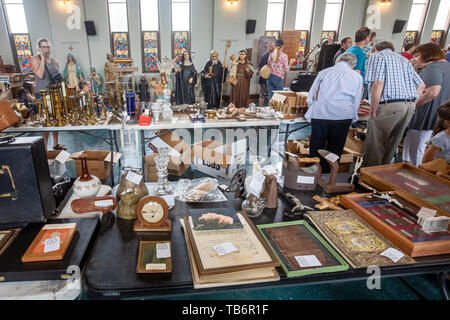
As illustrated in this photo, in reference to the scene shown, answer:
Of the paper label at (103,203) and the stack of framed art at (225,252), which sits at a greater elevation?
the paper label at (103,203)

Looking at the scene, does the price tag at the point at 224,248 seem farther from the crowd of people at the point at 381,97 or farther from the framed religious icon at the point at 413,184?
the crowd of people at the point at 381,97

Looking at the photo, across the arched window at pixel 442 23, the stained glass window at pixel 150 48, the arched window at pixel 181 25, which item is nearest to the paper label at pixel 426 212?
the arched window at pixel 181 25

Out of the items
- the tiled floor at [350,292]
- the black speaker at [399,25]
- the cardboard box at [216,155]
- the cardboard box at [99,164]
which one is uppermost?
the black speaker at [399,25]

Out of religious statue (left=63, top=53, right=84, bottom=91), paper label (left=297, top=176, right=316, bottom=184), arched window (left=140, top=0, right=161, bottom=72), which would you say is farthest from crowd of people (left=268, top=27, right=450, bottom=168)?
religious statue (left=63, top=53, right=84, bottom=91)

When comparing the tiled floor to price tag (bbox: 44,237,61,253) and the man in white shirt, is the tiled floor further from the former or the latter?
the man in white shirt

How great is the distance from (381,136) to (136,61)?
749 centimetres

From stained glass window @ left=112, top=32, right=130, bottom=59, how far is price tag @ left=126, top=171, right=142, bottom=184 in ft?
26.8

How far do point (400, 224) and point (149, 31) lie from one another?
8793mm

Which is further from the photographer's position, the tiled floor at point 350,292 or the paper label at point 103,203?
the tiled floor at point 350,292

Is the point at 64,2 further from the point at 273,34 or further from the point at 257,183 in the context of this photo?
the point at 257,183

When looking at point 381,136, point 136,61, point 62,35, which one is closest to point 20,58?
point 62,35

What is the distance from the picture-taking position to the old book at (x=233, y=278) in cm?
103

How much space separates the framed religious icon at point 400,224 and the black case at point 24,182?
1503mm

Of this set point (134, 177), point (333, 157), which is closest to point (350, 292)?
point (333, 157)
